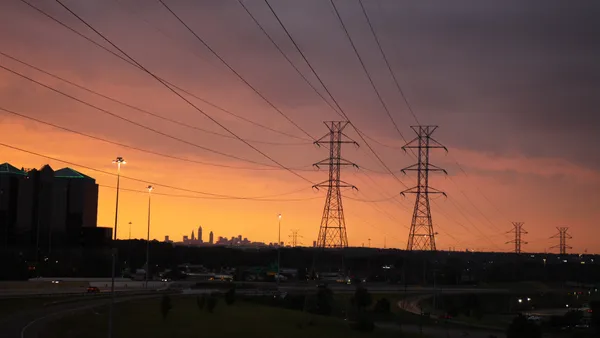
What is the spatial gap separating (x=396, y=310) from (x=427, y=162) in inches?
900

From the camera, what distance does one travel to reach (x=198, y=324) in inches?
2667

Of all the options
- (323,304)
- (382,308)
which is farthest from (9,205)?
(382,308)

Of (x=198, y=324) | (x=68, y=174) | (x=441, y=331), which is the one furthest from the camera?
(x=68, y=174)

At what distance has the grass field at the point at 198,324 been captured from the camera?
196ft

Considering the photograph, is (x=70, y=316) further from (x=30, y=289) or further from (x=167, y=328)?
(x=30, y=289)

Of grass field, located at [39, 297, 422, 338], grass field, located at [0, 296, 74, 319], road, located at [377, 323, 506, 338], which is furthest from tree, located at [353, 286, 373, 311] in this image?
grass field, located at [0, 296, 74, 319]

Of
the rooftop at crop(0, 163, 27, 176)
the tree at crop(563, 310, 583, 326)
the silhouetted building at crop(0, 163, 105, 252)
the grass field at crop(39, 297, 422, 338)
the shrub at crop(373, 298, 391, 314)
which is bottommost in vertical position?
the tree at crop(563, 310, 583, 326)

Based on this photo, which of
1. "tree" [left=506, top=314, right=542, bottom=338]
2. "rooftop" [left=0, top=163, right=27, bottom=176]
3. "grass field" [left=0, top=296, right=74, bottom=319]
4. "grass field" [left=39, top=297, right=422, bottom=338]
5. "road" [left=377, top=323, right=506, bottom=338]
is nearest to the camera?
"grass field" [left=39, top=297, right=422, bottom=338]

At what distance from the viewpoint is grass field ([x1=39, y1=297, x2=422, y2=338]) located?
196 feet

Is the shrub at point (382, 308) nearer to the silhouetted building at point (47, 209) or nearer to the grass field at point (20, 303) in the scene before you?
the grass field at point (20, 303)

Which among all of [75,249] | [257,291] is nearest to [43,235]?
[75,249]

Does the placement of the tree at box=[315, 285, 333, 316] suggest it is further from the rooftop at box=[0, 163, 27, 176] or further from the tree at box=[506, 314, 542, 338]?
the rooftop at box=[0, 163, 27, 176]

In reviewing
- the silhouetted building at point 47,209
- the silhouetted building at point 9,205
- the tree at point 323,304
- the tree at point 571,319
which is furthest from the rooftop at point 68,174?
the tree at point 571,319

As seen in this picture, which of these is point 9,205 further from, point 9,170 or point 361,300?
point 361,300
